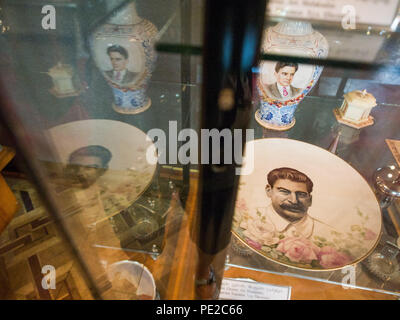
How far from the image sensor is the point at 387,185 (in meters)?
0.55

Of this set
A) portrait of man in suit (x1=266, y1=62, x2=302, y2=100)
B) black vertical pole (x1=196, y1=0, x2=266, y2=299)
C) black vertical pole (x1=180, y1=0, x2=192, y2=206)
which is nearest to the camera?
black vertical pole (x1=196, y1=0, x2=266, y2=299)

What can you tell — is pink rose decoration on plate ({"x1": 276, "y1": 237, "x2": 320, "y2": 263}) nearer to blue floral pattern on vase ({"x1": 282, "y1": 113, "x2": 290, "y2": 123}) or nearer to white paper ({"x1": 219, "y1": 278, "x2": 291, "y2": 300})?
white paper ({"x1": 219, "y1": 278, "x2": 291, "y2": 300})

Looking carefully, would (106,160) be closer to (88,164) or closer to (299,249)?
(88,164)

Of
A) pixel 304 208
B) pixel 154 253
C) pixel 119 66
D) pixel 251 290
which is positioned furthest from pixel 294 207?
pixel 119 66

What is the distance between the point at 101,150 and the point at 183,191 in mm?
187

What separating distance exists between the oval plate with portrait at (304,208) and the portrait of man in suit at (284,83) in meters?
0.09

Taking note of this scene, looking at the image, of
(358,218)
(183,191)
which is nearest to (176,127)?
(183,191)

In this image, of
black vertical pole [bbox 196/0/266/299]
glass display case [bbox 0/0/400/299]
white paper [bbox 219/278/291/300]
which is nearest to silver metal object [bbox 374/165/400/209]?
glass display case [bbox 0/0/400/299]

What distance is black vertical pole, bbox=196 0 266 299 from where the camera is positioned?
0.35ft

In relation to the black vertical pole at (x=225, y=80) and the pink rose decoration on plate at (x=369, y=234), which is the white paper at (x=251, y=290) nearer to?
the pink rose decoration on plate at (x=369, y=234)

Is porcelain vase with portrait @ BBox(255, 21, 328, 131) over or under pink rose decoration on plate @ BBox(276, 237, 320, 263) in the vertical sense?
over
